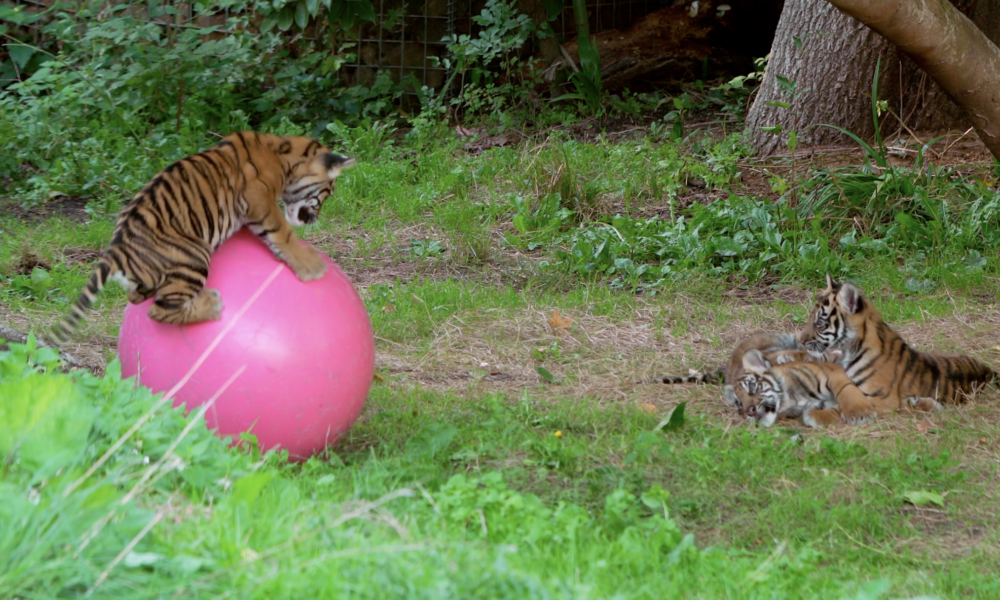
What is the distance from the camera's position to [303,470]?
166 inches

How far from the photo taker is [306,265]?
4.56m

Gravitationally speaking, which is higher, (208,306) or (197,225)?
(197,225)

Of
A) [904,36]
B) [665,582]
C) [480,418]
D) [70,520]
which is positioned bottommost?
[480,418]

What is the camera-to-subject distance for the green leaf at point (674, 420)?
17.2ft

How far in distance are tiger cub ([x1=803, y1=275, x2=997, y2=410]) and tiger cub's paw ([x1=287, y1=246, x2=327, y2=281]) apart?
299 centimetres

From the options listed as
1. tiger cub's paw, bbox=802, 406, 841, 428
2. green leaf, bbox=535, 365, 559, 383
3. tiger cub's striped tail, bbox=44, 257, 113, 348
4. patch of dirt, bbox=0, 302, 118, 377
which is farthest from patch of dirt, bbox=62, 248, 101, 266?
tiger cub's paw, bbox=802, 406, 841, 428

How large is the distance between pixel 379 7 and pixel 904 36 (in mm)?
7452

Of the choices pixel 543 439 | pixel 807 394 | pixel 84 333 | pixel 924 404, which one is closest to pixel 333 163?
pixel 543 439

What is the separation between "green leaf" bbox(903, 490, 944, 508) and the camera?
4.50 m

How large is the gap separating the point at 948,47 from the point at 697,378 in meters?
2.40

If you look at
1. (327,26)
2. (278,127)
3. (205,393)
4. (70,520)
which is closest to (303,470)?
(205,393)

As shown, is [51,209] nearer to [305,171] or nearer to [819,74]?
[305,171]

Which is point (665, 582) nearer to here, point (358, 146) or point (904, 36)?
point (904, 36)

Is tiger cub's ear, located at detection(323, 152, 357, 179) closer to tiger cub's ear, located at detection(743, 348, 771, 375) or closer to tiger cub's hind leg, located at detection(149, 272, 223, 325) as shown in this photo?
tiger cub's hind leg, located at detection(149, 272, 223, 325)
